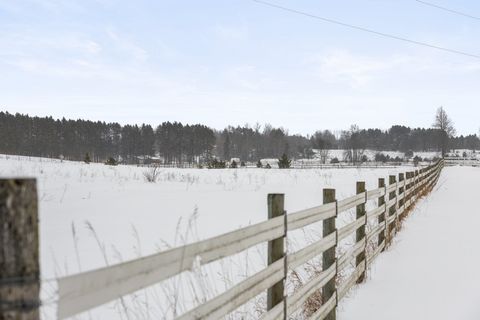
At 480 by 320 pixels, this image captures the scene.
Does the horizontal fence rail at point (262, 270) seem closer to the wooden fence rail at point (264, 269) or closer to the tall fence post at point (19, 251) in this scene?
the wooden fence rail at point (264, 269)

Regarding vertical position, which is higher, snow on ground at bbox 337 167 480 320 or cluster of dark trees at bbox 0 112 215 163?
cluster of dark trees at bbox 0 112 215 163

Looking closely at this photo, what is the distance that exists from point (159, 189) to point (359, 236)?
1059 cm

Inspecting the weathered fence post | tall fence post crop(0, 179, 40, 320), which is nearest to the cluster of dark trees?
the weathered fence post

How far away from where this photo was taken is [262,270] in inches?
119

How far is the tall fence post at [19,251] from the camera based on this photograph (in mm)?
1228

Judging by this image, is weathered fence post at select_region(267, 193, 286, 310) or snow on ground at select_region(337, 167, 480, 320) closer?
weathered fence post at select_region(267, 193, 286, 310)

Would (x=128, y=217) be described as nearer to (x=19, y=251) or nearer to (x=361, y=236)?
(x=361, y=236)

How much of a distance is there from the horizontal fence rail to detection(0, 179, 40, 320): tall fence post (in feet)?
0.36

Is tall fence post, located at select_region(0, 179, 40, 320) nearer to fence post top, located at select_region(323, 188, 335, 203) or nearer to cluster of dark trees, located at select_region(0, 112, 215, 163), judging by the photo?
fence post top, located at select_region(323, 188, 335, 203)

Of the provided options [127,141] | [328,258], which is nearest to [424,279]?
[328,258]

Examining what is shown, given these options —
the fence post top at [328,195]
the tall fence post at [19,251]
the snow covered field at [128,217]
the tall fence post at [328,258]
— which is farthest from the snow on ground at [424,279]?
the tall fence post at [19,251]

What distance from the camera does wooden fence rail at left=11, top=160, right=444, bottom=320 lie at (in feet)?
5.03

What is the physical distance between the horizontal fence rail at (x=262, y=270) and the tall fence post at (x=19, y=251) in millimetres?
110

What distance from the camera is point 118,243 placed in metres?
7.58
